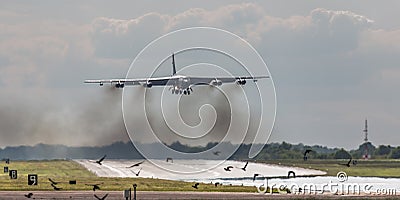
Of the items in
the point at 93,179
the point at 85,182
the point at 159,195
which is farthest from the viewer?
the point at 93,179

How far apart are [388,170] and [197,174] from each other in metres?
41.6

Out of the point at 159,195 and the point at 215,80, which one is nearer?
the point at 159,195

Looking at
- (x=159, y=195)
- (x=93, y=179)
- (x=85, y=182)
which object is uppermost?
(x=93, y=179)

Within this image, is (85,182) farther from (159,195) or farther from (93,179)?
(159,195)

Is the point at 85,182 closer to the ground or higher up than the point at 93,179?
closer to the ground

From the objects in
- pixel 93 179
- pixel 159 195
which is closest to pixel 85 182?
pixel 93 179

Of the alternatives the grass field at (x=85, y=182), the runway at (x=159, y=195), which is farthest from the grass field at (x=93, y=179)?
the runway at (x=159, y=195)

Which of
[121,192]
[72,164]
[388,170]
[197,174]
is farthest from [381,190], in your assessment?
[72,164]

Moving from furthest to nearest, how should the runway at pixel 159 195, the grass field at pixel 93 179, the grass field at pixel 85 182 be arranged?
the grass field at pixel 93 179 < the grass field at pixel 85 182 < the runway at pixel 159 195

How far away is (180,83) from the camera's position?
143250 mm

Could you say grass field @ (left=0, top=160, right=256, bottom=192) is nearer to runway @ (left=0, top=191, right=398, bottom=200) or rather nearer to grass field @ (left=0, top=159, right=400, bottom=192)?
grass field @ (left=0, top=159, right=400, bottom=192)

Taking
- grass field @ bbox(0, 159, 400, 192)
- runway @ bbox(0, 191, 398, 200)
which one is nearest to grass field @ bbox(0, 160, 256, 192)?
grass field @ bbox(0, 159, 400, 192)

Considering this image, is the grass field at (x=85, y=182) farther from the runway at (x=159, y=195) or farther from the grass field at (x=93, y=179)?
the runway at (x=159, y=195)

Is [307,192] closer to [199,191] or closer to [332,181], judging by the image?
[199,191]
